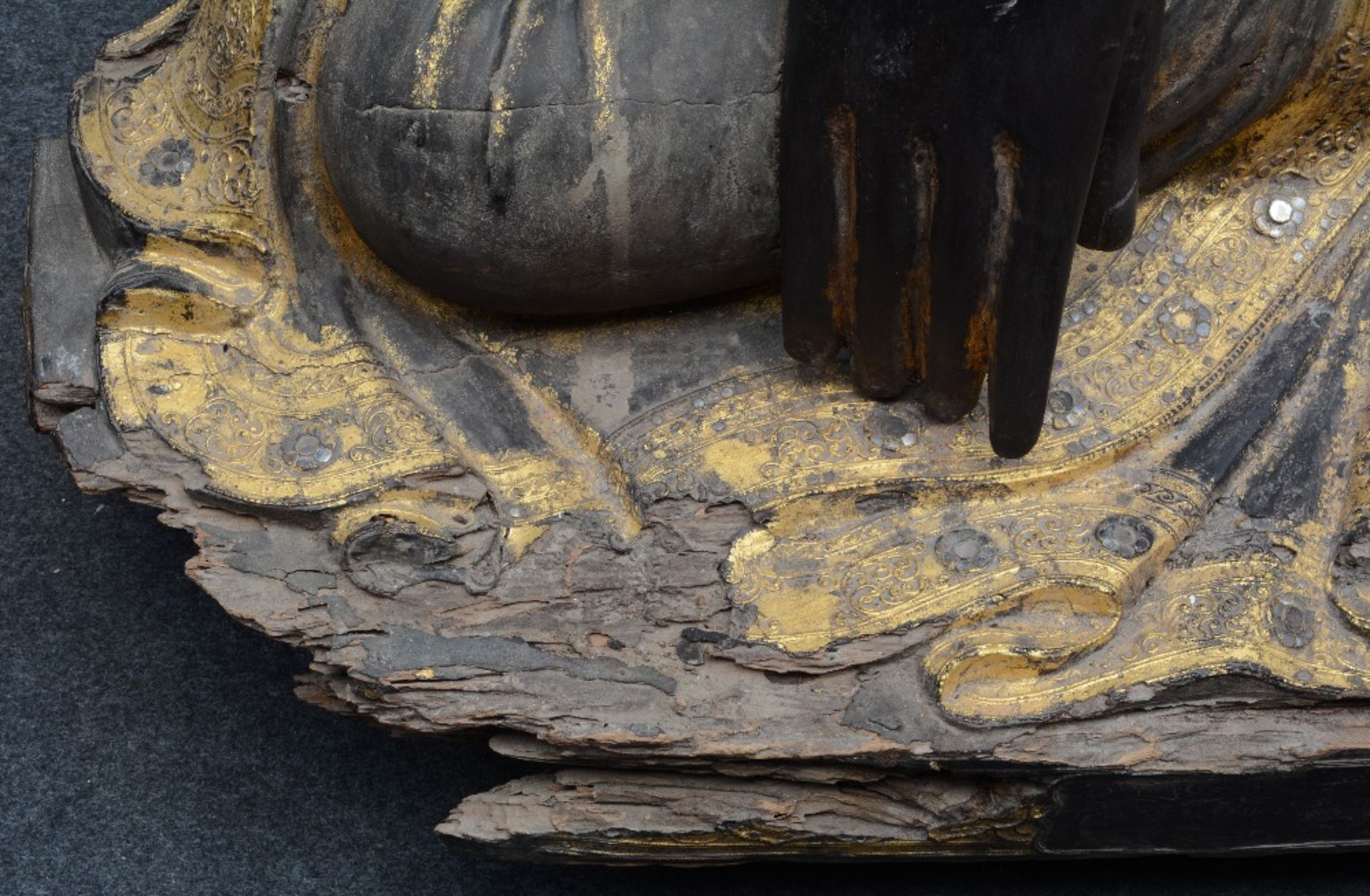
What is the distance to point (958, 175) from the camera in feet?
→ 6.05

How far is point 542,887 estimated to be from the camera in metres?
2.48

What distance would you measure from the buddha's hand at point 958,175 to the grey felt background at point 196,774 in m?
0.77

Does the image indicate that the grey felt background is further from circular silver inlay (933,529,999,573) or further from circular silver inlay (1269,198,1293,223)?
circular silver inlay (1269,198,1293,223)

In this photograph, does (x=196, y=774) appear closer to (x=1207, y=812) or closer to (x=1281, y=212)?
(x=1207, y=812)

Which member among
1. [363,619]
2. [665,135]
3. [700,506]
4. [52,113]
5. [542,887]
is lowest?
[542,887]

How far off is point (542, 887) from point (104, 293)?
918 mm

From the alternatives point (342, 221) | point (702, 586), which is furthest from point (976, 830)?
point (342, 221)

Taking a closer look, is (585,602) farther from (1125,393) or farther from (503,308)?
(1125,393)

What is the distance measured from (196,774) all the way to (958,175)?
1.31 meters

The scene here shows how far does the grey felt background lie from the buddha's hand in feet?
2.52

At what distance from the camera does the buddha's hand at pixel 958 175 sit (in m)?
1.75

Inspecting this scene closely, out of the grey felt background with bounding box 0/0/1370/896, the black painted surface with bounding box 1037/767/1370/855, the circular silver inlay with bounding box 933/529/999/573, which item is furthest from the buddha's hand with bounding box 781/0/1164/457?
the grey felt background with bounding box 0/0/1370/896

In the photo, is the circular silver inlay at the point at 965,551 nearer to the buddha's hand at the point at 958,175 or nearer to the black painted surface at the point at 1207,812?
the buddha's hand at the point at 958,175

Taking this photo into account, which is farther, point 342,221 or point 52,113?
point 52,113
